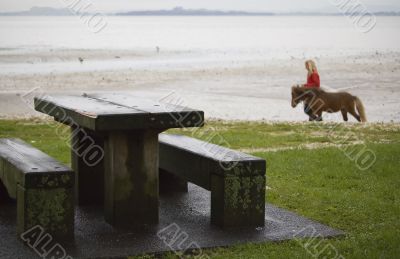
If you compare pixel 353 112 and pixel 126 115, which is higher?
pixel 126 115

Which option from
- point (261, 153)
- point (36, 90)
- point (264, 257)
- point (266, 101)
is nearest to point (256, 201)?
point (264, 257)

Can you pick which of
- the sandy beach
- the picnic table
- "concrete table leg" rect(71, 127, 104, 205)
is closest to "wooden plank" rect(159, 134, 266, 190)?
the picnic table

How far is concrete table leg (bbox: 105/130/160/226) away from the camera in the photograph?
816 centimetres

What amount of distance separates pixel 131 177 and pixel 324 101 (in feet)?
43.0

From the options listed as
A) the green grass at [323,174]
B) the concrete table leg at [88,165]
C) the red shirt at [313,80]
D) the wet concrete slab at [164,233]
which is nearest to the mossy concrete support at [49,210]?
the wet concrete slab at [164,233]

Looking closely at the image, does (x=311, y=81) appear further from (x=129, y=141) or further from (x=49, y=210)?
(x=49, y=210)

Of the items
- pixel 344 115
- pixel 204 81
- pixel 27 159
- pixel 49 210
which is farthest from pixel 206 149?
pixel 204 81

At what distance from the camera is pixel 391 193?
10.2 metres

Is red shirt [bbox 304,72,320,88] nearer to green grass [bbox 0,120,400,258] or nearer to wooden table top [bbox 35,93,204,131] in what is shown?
green grass [bbox 0,120,400,258]

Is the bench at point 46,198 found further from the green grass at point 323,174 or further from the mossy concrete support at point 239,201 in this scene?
the mossy concrete support at point 239,201

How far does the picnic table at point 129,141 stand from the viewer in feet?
25.4

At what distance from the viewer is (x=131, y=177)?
827 cm

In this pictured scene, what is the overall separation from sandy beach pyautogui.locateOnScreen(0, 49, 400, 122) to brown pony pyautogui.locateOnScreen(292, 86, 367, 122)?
A: 1.16 m

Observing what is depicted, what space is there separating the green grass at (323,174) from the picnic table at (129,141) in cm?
111
